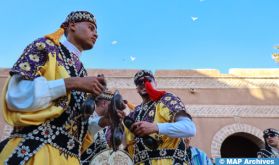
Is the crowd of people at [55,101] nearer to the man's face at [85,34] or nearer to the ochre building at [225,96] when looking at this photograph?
the man's face at [85,34]

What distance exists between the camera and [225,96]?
12648 millimetres

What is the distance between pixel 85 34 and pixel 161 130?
865 millimetres

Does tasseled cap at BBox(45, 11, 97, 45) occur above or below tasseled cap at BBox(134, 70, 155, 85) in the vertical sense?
below

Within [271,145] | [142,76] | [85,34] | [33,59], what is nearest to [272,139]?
[271,145]

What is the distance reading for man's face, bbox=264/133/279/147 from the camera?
4594 mm

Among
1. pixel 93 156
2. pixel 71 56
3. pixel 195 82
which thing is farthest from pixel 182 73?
pixel 71 56

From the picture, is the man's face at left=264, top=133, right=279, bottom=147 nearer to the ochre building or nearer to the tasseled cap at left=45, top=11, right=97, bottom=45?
the tasseled cap at left=45, top=11, right=97, bottom=45

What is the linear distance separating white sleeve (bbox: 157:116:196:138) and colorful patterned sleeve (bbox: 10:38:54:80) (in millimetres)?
1034

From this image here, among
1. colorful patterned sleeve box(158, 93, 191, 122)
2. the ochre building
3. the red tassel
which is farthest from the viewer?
the ochre building

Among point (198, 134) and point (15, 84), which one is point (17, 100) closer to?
point (15, 84)

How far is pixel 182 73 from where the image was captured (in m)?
12.8

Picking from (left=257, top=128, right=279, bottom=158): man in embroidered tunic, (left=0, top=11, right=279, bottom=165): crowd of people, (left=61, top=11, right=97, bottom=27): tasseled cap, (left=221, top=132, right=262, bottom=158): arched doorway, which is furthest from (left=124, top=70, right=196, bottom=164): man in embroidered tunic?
(left=221, top=132, right=262, bottom=158): arched doorway

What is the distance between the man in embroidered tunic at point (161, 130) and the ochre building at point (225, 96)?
30.3ft

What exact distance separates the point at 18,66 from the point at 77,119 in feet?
1.16
